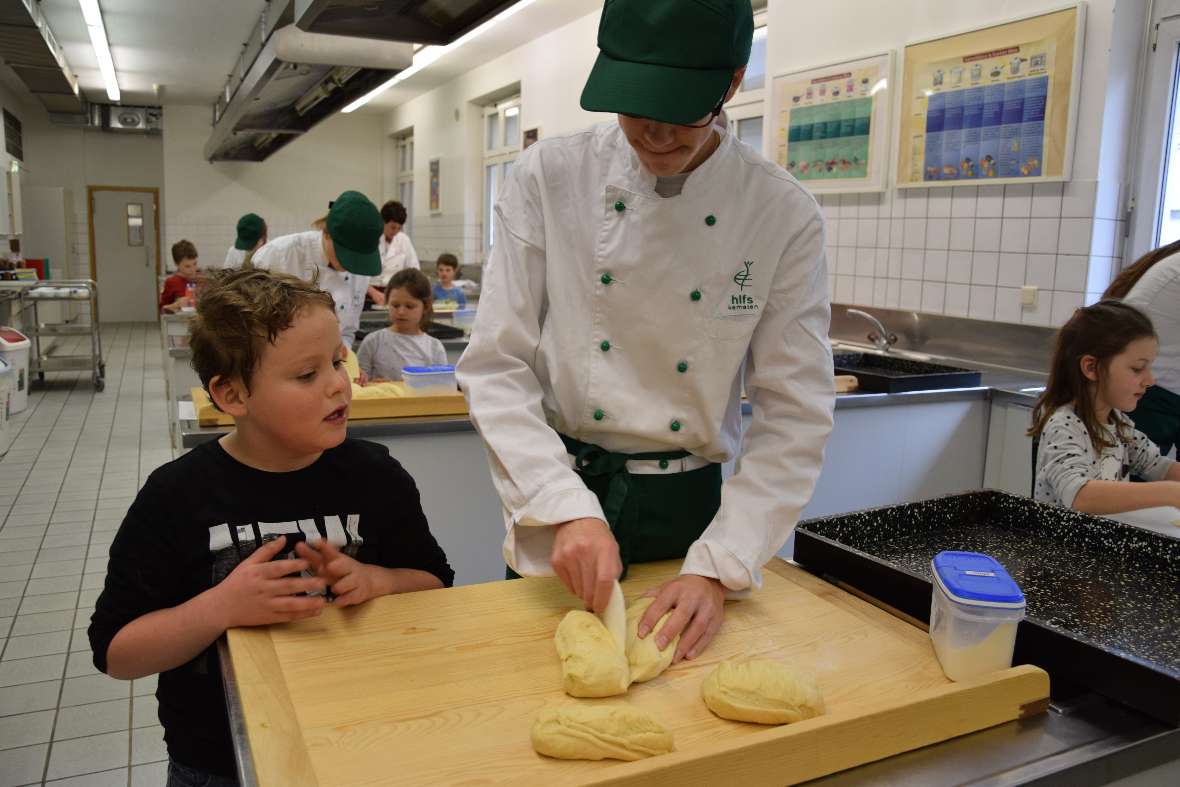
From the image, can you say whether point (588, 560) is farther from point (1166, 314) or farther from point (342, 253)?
point (342, 253)

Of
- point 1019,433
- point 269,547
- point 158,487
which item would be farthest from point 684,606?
point 1019,433

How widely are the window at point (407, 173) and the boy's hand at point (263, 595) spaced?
10283mm

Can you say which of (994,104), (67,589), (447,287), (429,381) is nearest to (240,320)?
(429,381)

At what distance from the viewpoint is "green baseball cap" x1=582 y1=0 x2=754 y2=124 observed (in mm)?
960

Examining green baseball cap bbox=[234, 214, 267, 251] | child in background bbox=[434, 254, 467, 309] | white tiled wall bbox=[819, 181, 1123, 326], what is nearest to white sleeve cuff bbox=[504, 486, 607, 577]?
white tiled wall bbox=[819, 181, 1123, 326]

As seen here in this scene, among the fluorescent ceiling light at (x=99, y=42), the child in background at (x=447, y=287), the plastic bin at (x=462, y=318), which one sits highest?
the fluorescent ceiling light at (x=99, y=42)

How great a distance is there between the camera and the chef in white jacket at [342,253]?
318 cm

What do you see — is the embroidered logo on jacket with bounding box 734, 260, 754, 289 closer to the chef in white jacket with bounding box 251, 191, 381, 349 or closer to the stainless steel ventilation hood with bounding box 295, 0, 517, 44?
the stainless steel ventilation hood with bounding box 295, 0, 517, 44

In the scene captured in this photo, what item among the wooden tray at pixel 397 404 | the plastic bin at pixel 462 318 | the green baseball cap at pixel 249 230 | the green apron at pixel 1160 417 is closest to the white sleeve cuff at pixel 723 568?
the wooden tray at pixel 397 404

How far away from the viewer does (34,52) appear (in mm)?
6617

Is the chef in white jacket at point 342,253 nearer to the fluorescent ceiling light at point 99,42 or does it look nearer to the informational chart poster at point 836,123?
the informational chart poster at point 836,123

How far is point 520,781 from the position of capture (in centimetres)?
71

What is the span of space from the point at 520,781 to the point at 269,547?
0.43 meters

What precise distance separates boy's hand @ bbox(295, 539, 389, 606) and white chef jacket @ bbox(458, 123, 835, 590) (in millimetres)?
230
